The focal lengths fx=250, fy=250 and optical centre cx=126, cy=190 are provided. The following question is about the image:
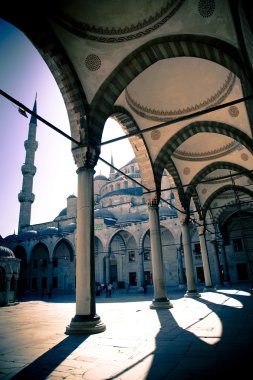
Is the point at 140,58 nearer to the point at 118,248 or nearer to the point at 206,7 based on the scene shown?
the point at 206,7

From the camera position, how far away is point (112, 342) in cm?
414

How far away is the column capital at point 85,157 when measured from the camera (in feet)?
21.0

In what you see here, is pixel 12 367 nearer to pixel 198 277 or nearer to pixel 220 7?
pixel 220 7

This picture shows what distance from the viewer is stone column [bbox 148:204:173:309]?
28.8 feet

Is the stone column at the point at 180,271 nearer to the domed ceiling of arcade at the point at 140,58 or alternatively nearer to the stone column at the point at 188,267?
the stone column at the point at 188,267

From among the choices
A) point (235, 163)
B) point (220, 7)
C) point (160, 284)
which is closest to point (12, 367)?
point (160, 284)

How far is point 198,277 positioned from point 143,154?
2083 cm

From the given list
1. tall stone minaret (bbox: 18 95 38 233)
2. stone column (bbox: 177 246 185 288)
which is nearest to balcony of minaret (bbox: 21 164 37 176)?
tall stone minaret (bbox: 18 95 38 233)

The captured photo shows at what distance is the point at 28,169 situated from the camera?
111 feet

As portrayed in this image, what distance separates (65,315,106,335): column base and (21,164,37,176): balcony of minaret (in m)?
31.5

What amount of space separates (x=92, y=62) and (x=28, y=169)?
1169 inches

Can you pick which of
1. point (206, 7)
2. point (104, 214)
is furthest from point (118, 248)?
point (206, 7)

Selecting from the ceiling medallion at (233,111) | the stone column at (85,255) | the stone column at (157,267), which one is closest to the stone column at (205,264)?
the stone column at (157,267)

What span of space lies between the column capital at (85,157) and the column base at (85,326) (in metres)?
3.48
